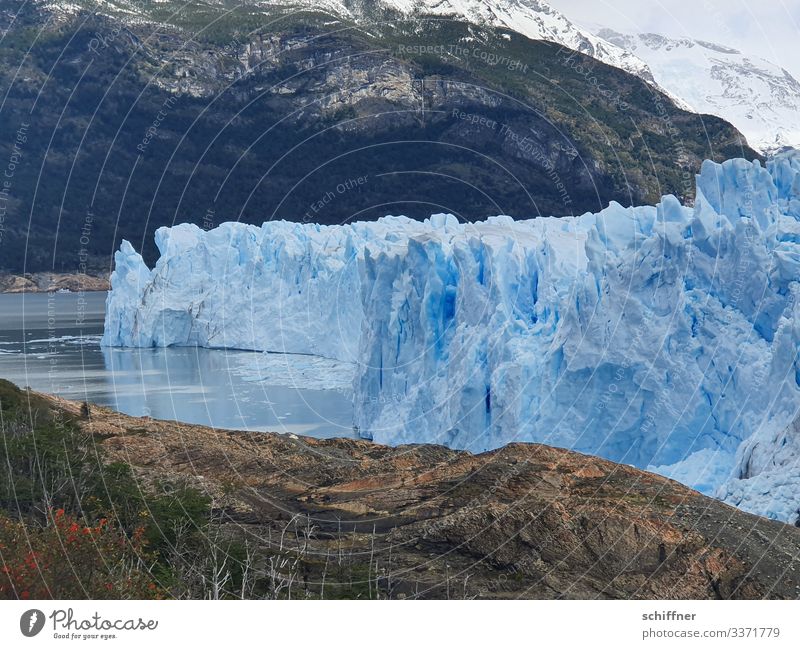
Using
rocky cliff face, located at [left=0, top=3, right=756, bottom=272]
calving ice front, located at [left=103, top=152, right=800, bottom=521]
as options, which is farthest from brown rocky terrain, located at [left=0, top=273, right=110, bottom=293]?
calving ice front, located at [left=103, top=152, right=800, bottom=521]

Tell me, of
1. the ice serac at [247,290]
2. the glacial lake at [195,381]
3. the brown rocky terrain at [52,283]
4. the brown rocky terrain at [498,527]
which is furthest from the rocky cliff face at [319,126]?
the brown rocky terrain at [498,527]

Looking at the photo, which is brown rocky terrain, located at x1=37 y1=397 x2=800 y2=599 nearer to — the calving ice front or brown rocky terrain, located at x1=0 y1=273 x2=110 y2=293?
the calving ice front

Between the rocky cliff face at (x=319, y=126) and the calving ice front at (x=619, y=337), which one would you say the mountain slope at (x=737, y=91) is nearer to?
the rocky cliff face at (x=319, y=126)

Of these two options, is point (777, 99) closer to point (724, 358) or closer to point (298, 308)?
point (298, 308)

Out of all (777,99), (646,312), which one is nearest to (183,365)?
(646,312)

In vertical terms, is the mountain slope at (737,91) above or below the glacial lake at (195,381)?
above

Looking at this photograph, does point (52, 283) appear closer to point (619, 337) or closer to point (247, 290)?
point (247, 290)

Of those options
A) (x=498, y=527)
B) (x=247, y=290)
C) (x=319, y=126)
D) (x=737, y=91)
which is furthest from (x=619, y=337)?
(x=737, y=91)
